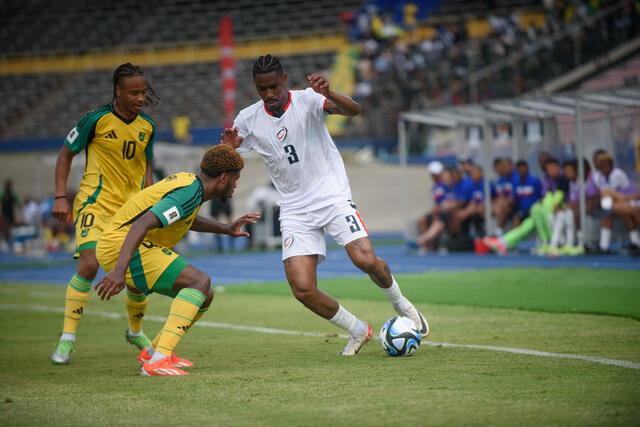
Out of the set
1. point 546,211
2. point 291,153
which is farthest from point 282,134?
point 546,211

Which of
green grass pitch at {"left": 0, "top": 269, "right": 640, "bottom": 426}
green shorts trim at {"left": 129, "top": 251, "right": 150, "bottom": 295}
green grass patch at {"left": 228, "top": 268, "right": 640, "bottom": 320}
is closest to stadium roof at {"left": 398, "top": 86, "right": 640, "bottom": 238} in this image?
green grass patch at {"left": 228, "top": 268, "right": 640, "bottom": 320}

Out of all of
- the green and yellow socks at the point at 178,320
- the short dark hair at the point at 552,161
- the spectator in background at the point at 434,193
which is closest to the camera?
the green and yellow socks at the point at 178,320

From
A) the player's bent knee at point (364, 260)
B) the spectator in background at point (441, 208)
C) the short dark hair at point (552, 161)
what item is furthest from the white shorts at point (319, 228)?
the spectator in background at point (441, 208)

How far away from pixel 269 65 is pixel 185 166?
2243 cm

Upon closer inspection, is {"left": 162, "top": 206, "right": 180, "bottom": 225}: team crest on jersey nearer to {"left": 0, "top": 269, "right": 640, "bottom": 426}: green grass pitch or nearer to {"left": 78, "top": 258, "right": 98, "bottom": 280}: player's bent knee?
{"left": 0, "top": 269, "right": 640, "bottom": 426}: green grass pitch

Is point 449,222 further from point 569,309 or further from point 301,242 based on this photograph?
point 301,242

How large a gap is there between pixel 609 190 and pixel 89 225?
1279 centimetres

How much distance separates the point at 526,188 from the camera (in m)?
20.2

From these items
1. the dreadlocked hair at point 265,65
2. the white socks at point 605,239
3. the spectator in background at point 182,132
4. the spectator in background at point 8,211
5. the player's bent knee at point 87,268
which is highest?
the dreadlocked hair at point 265,65

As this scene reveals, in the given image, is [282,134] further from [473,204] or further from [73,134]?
[473,204]

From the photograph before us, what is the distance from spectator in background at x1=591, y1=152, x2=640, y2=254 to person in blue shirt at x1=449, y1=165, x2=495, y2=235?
3556mm

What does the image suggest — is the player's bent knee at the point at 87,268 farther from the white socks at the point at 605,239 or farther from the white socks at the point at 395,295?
the white socks at the point at 605,239

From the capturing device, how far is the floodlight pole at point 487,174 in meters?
21.5

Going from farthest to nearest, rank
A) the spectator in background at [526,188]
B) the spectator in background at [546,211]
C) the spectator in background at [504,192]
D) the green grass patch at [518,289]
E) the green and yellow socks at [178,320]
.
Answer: the spectator in background at [504,192], the spectator in background at [526,188], the spectator in background at [546,211], the green grass patch at [518,289], the green and yellow socks at [178,320]
